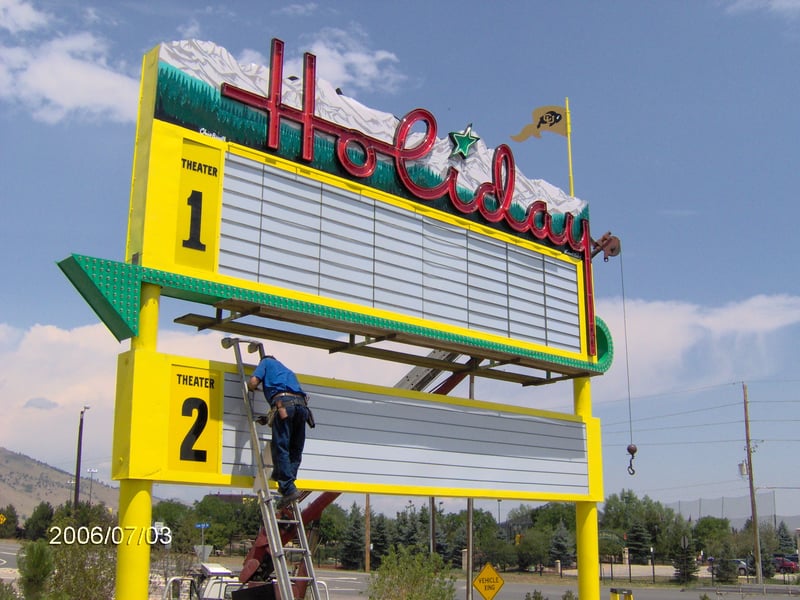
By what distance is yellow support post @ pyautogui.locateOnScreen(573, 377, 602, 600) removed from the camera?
14688mm

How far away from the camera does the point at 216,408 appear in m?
10.3

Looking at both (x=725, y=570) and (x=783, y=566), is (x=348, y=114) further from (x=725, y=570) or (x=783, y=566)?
(x=783, y=566)

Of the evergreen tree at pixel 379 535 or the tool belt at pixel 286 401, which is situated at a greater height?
the tool belt at pixel 286 401

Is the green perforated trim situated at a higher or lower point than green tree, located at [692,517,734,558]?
higher

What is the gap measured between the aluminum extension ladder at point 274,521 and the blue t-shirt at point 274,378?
28cm

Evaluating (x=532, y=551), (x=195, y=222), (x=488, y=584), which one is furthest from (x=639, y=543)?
(x=195, y=222)

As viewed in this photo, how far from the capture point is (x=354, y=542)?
61750 mm

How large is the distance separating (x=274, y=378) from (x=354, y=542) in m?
54.4

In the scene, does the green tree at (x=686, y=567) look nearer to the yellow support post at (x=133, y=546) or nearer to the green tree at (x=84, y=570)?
the green tree at (x=84, y=570)

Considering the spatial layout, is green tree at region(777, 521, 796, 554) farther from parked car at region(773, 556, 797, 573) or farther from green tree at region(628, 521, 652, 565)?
green tree at region(628, 521, 652, 565)

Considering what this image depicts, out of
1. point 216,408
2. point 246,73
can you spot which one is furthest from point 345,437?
point 246,73

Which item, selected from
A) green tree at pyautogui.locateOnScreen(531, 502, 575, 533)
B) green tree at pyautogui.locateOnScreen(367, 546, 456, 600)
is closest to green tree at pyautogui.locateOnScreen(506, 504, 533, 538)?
green tree at pyautogui.locateOnScreen(531, 502, 575, 533)

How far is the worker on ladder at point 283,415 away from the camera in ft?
31.6
